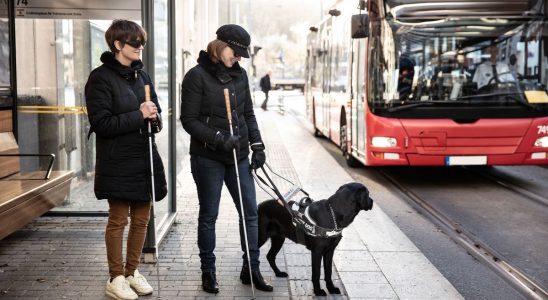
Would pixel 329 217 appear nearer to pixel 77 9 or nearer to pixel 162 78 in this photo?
pixel 162 78

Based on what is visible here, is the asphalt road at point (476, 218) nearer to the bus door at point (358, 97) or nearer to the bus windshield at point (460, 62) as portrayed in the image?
the bus door at point (358, 97)

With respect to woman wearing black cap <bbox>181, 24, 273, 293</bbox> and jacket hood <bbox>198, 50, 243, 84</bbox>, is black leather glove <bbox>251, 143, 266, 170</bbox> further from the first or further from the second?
jacket hood <bbox>198, 50, 243, 84</bbox>

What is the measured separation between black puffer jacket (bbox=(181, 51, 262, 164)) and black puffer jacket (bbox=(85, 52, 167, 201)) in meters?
0.33

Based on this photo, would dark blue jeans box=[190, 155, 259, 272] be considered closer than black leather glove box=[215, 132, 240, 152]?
No

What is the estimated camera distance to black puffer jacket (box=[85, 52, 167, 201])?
4328 millimetres

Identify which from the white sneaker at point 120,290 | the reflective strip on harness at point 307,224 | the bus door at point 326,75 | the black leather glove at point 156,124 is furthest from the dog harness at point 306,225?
the bus door at point 326,75

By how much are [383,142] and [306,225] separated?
533 cm

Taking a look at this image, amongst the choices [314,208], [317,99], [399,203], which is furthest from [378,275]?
[317,99]

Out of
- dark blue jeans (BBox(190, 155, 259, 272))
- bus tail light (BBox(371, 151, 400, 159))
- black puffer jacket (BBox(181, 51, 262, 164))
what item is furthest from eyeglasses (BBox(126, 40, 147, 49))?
bus tail light (BBox(371, 151, 400, 159))

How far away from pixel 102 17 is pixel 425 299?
436cm

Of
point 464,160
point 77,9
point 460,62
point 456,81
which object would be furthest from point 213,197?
point 460,62

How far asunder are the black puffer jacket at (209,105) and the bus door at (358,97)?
18.6 feet

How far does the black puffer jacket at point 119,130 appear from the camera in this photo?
4328 mm

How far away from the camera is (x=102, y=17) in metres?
6.91
